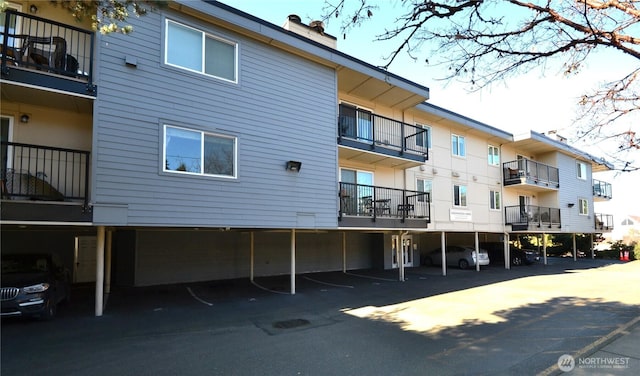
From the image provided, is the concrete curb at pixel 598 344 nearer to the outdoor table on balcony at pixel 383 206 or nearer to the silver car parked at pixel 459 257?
the outdoor table on balcony at pixel 383 206

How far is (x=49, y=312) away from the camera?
8.41m

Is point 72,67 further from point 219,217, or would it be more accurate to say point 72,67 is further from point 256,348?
point 256,348

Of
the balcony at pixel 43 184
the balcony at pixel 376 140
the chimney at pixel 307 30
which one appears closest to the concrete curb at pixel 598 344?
the balcony at pixel 376 140

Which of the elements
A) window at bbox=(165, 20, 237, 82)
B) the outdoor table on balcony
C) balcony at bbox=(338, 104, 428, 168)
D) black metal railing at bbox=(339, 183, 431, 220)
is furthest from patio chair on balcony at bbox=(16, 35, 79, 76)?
the outdoor table on balcony

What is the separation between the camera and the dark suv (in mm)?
7784

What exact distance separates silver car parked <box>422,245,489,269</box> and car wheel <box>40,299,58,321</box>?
61.0ft

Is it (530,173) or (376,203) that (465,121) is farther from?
(376,203)

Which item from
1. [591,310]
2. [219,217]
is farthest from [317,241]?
[591,310]

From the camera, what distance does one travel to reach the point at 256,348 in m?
6.63

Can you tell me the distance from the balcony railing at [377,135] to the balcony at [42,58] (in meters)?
7.67

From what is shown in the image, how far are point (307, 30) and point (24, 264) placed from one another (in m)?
11.0

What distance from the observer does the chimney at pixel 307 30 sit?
13.0 metres

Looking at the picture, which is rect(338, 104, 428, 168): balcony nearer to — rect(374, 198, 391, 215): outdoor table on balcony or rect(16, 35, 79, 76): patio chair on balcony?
rect(374, 198, 391, 215): outdoor table on balcony

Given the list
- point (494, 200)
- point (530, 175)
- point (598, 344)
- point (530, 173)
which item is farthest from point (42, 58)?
point (530, 173)
